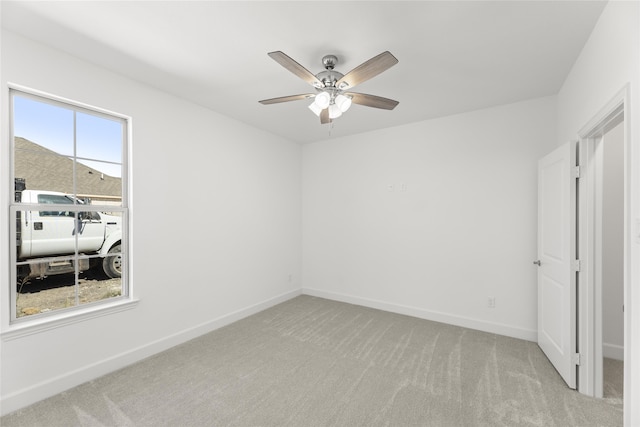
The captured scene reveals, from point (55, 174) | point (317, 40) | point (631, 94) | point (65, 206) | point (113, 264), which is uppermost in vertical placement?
point (317, 40)

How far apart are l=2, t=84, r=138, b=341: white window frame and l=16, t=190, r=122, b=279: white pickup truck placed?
6 cm

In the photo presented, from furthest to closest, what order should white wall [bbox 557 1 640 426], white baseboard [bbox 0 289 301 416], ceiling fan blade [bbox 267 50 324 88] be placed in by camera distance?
white baseboard [bbox 0 289 301 416] < ceiling fan blade [bbox 267 50 324 88] < white wall [bbox 557 1 640 426]

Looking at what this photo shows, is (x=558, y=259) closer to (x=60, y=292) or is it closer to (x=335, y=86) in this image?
(x=335, y=86)

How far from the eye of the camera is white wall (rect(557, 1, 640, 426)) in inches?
53.3

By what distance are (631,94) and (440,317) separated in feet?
9.88

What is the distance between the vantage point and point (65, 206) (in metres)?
2.30

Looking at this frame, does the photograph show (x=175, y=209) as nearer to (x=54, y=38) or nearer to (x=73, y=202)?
(x=73, y=202)

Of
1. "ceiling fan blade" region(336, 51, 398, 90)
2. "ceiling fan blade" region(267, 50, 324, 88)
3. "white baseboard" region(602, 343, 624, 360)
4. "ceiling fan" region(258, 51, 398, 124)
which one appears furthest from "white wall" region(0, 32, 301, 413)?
"white baseboard" region(602, 343, 624, 360)

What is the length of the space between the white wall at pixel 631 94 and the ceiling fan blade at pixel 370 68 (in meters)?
1.21

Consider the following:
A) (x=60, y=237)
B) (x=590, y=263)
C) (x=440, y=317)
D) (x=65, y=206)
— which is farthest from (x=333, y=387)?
(x=65, y=206)

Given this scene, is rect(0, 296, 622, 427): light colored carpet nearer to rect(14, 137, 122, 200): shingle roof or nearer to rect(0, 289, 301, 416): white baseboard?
rect(0, 289, 301, 416): white baseboard

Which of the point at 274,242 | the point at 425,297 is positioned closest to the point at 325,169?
the point at 274,242

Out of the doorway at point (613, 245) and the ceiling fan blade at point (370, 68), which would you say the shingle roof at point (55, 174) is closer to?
the ceiling fan blade at point (370, 68)

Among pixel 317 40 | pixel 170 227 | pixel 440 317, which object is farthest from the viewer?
pixel 440 317
